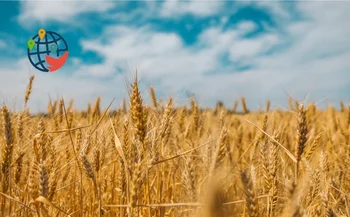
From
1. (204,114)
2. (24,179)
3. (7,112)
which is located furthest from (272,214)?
(204,114)

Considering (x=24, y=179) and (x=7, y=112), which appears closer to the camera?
(x=7, y=112)

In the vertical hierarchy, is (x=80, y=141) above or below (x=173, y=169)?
above

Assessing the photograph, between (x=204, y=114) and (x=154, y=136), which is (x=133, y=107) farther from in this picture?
(x=204, y=114)

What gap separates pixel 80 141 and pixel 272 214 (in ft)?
4.11

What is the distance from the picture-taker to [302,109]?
1666mm

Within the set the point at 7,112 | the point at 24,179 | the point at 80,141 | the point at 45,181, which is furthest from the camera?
the point at 24,179

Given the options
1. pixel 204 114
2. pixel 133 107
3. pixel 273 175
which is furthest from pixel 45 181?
pixel 204 114

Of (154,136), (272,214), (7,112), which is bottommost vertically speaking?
(272,214)

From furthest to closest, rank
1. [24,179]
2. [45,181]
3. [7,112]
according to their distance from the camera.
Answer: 1. [24,179]
2. [7,112]
3. [45,181]

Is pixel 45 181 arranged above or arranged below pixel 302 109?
below

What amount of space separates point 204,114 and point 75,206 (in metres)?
1.78

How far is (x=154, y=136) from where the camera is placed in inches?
73.5

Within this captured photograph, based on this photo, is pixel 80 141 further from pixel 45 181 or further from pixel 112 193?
pixel 45 181

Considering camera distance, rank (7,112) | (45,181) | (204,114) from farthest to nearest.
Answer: (204,114) < (7,112) < (45,181)
